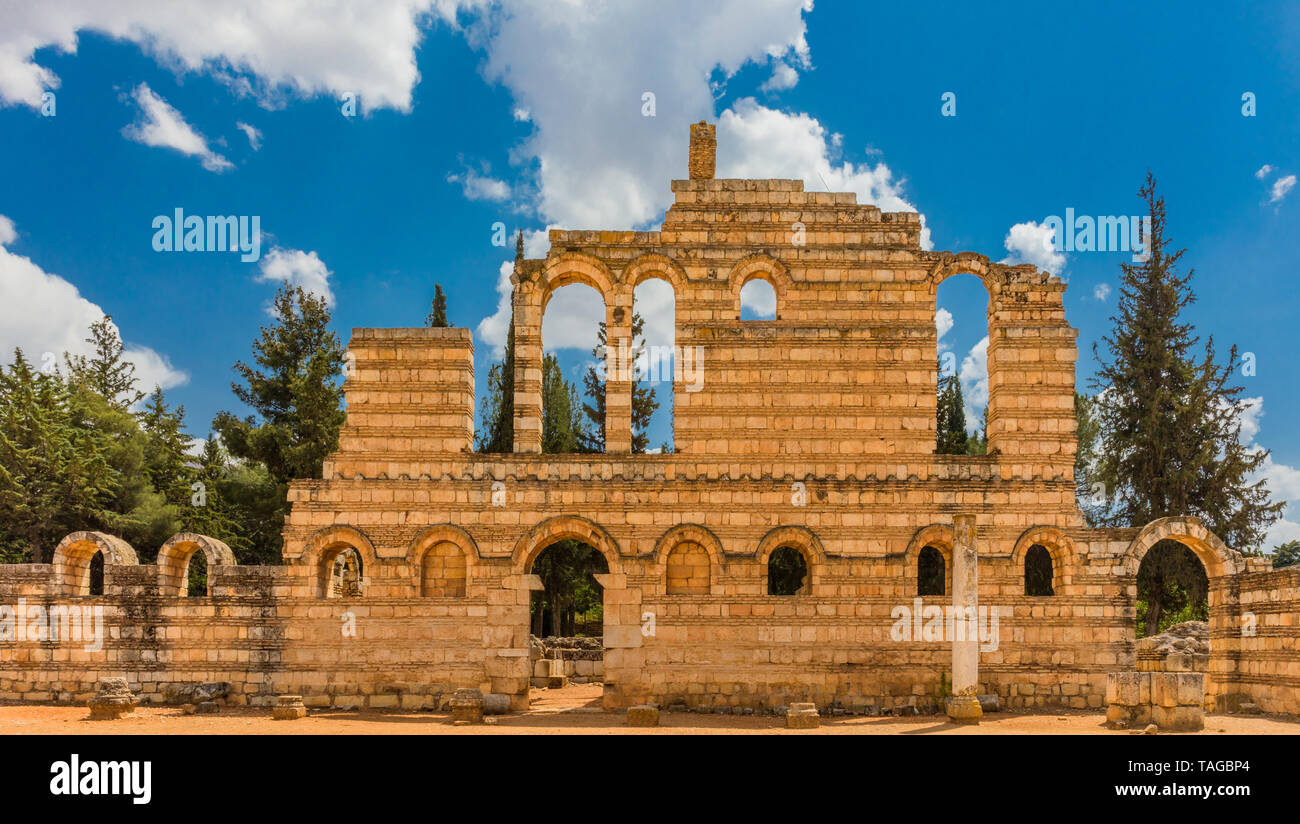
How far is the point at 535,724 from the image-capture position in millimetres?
14562

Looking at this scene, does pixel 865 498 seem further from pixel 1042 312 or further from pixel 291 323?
pixel 291 323

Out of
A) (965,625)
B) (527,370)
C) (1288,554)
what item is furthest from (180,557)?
(1288,554)

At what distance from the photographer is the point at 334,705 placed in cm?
1602

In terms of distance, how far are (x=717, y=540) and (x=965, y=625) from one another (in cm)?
451

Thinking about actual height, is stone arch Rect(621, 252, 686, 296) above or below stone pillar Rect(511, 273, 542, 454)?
above

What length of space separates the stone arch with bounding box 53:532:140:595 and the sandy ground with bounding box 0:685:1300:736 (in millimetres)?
2248

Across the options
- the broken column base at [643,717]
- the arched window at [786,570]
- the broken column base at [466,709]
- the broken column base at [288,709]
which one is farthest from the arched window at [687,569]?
the arched window at [786,570]

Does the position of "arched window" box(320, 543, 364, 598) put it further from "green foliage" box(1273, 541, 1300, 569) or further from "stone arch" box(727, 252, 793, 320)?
"green foliage" box(1273, 541, 1300, 569)

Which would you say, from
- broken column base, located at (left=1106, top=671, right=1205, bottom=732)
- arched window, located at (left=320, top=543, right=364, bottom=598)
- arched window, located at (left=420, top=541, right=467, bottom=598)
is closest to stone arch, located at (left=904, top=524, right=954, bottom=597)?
broken column base, located at (left=1106, top=671, right=1205, bottom=732)

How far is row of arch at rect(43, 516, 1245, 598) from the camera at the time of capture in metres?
16.3

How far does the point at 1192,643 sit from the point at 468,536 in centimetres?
1580

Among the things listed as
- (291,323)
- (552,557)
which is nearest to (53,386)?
(291,323)

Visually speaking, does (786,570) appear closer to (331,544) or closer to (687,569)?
(687,569)

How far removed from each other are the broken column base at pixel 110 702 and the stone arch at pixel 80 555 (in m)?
2.54
